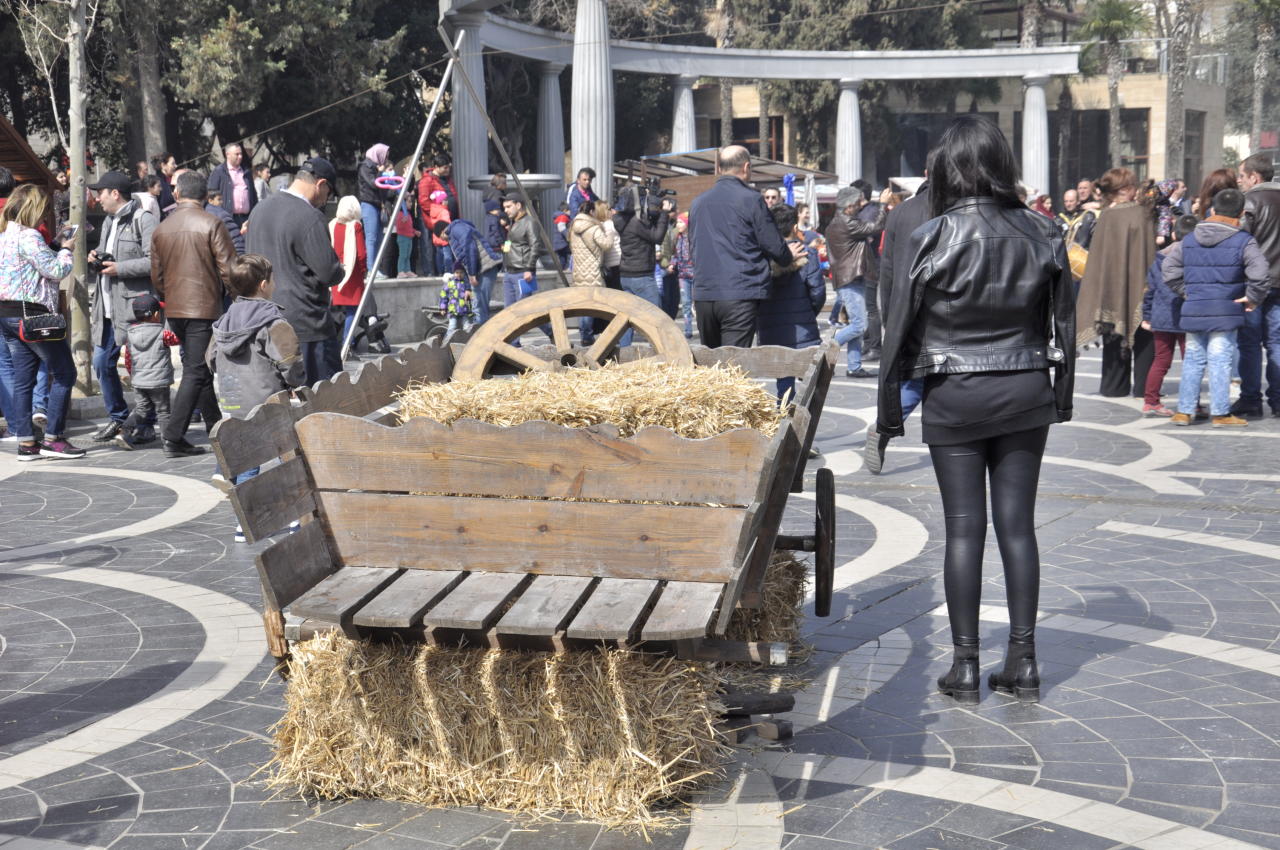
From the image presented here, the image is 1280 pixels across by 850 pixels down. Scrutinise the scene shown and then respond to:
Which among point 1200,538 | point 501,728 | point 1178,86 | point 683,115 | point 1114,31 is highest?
point 1114,31

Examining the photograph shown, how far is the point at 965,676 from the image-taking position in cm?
482

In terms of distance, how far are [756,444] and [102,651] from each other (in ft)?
10.7

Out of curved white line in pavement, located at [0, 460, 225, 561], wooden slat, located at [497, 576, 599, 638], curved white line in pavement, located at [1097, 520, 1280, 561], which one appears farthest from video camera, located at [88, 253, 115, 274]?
wooden slat, located at [497, 576, 599, 638]

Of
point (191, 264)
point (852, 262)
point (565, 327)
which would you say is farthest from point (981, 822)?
point (852, 262)

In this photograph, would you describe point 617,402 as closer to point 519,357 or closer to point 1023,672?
point 519,357

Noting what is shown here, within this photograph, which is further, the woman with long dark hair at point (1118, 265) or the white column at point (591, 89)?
the white column at point (591, 89)

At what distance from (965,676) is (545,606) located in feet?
6.02

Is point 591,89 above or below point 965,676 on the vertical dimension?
above

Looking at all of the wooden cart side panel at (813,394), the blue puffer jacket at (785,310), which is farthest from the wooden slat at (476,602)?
the blue puffer jacket at (785,310)

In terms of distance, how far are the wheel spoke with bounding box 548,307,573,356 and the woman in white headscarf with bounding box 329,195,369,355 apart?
5.36 meters

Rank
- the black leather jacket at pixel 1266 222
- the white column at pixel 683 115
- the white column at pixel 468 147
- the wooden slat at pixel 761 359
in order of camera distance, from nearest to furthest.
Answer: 1. the wooden slat at pixel 761 359
2. the black leather jacket at pixel 1266 222
3. the white column at pixel 468 147
4. the white column at pixel 683 115

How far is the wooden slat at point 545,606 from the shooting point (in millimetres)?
3535

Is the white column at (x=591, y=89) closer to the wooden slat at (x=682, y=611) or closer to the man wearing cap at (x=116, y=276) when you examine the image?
the man wearing cap at (x=116, y=276)

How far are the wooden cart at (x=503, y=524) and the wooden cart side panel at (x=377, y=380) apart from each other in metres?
0.37
